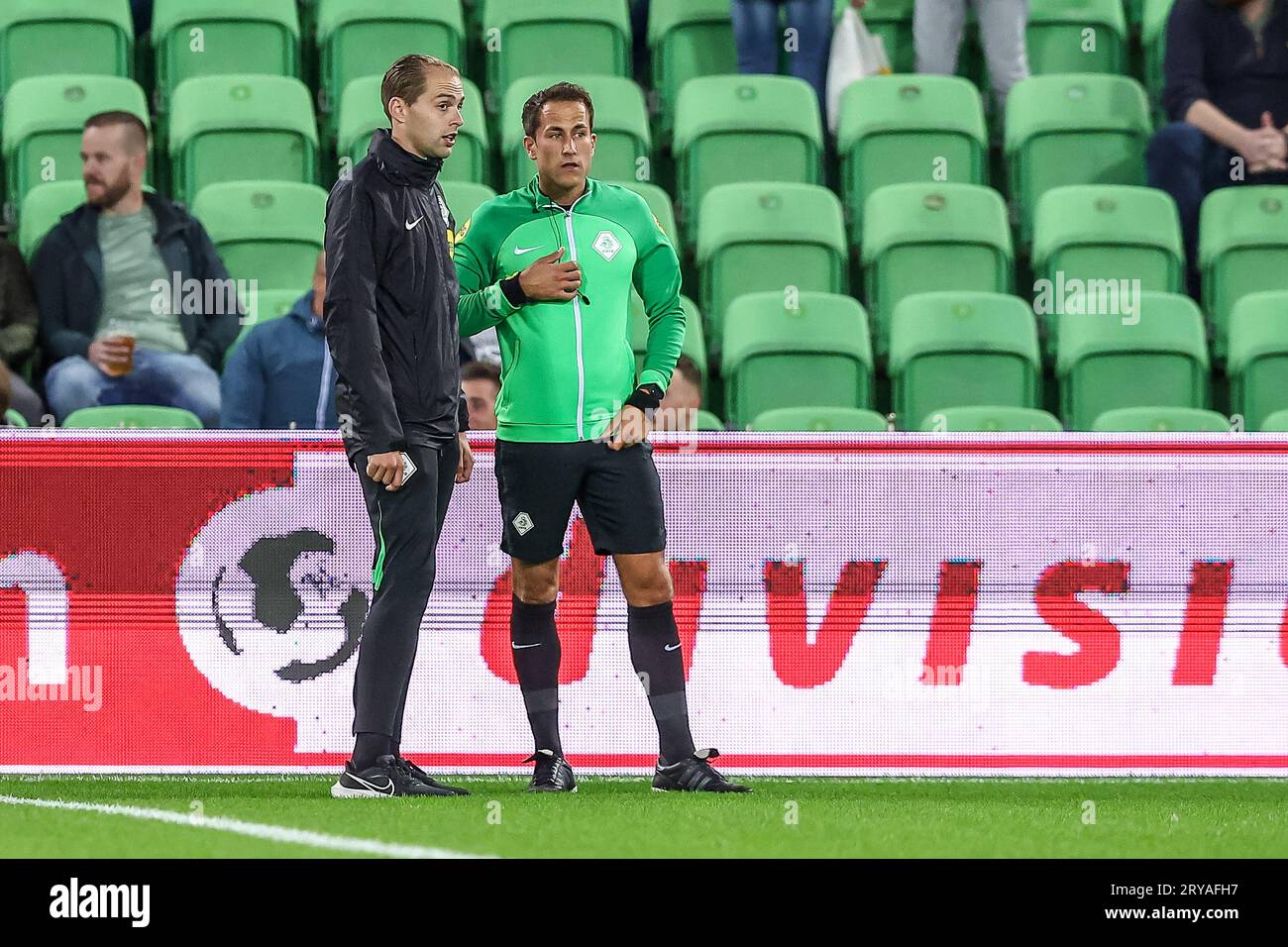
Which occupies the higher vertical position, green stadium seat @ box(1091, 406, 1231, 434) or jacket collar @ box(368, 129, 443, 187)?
jacket collar @ box(368, 129, 443, 187)

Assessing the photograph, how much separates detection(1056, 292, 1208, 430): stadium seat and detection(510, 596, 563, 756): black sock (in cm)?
328

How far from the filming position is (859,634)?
5.55 metres

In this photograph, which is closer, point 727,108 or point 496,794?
point 496,794

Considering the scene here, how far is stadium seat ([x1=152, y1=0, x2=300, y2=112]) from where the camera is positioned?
8.60m

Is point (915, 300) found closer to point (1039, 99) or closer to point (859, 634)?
point (1039, 99)

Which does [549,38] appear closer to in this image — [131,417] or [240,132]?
[240,132]

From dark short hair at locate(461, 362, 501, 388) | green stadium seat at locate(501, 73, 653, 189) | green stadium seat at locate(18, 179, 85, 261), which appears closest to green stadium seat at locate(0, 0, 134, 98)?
green stadium seat at locate(18, 179, 85, 261)

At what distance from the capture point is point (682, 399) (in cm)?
675

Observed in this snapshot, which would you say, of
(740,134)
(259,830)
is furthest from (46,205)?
(259,830)

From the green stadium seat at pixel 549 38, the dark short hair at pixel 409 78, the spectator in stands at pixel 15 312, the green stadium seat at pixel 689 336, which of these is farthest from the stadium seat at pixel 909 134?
the dark short hair at pixel 409 78

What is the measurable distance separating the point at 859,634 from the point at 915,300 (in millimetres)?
2312

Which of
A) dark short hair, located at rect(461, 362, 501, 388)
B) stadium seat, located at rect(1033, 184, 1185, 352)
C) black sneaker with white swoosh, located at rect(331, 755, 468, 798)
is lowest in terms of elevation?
black sneaker with white swoosh, located at rect(331, 755, 468, 798)

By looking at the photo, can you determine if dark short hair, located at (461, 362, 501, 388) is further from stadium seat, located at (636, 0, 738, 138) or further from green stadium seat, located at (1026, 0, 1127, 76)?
green stadium seat, located at (1026, 0, 1127, 76)

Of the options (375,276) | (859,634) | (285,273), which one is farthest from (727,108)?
(375,276)
